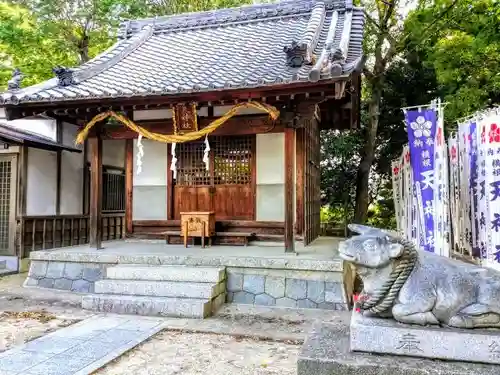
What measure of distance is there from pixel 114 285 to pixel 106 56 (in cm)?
637

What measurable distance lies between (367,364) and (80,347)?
325 centimetres

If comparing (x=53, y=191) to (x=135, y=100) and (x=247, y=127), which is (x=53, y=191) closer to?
(x=135, y=100)

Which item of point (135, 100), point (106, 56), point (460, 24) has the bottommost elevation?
point (135, 100)

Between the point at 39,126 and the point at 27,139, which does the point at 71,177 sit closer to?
the point at 39,126

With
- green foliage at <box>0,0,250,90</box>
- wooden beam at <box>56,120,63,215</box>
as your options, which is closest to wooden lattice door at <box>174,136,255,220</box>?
wooden beam at <box>56,120,63,215</box>

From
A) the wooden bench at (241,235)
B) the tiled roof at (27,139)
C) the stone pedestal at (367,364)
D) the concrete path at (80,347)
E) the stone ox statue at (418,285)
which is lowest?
the concrete path at (80,347)

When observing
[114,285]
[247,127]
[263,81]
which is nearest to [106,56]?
[247,127]

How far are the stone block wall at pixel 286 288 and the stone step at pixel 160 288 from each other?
0.31 m

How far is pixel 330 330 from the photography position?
Result: 3.02 m

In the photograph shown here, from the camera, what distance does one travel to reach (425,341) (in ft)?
7.97

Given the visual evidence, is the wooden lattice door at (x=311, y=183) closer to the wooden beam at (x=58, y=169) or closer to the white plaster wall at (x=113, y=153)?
the white plaster wall at (x=113, y=153)

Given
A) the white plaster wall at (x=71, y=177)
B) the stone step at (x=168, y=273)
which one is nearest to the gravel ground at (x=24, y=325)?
the stone step at (x=168, y=273)

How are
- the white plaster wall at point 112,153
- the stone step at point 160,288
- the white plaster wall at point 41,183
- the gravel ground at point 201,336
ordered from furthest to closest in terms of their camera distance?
the white plaster wall at point 112,153
the white plaster wall at point 41,183
the stone step at point 160,288
the gravel ground at point 201,336

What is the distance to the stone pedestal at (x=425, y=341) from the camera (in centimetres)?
236
